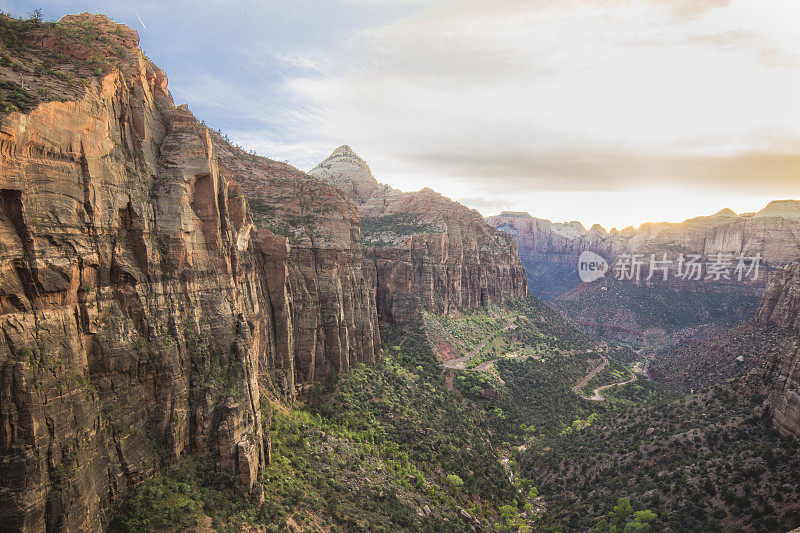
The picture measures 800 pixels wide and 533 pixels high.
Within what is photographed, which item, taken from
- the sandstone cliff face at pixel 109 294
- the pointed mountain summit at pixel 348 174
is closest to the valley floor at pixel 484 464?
the sandstone cliff face at pixel 109 294

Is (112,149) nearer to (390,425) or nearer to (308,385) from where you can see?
(308,385)

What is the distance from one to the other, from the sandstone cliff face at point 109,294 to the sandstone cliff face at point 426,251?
179 feet

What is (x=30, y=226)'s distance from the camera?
1717cm

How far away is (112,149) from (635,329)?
17843 centimetres

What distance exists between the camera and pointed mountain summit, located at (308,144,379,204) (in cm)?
13412

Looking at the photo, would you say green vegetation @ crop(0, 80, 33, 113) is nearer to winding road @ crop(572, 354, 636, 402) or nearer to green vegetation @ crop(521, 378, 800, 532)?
green vegetation @ crop(521, 378, 800, 532)

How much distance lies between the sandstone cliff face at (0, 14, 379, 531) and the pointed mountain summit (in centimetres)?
9717

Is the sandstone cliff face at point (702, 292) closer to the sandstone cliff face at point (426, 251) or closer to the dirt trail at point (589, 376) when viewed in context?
the dirt trail at point (589, 376)

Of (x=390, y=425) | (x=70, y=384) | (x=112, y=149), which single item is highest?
(x=112, y=149)

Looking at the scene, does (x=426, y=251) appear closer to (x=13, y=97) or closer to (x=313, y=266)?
(x=313, y=266)

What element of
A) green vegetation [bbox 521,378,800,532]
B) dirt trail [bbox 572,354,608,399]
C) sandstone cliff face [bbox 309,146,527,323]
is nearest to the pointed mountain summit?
sandstone cliff face [bbox 309,146,527,323]

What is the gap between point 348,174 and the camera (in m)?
142

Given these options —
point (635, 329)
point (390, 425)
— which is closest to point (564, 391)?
point (390, 425)

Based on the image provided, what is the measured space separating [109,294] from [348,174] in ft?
413
